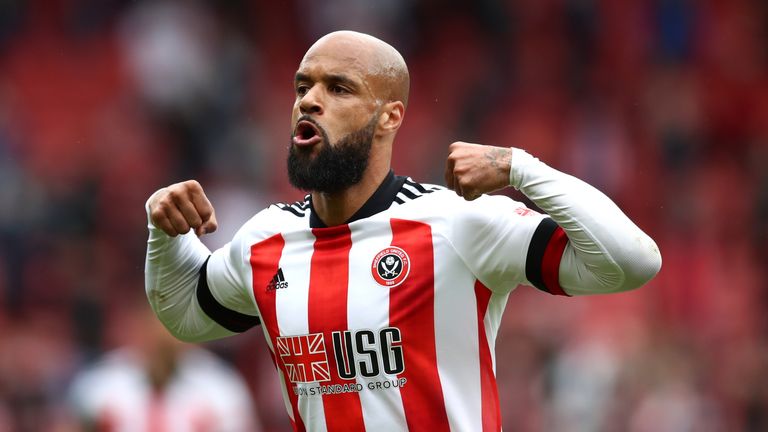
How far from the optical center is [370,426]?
4188 mm

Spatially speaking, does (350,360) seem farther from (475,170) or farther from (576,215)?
(576,215)

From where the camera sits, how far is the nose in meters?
4.34

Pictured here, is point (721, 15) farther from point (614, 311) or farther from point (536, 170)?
point (536, 170)

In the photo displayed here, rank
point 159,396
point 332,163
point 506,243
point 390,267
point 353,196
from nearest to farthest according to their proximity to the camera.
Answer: point 506,243, point 390,267, point 332,163, point 353,196, point 159,396

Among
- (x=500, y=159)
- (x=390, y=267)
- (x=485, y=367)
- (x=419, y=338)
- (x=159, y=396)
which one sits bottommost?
(x=159, y=396)

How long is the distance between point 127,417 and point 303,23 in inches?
284

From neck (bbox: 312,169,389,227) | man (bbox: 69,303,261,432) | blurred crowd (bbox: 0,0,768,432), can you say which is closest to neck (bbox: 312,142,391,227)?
neck (bbox: 312,169,389,227)

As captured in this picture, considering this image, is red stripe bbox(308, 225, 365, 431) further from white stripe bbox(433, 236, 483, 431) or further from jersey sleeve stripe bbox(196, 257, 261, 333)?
jersey sleeve stripe bbox(196, 257, 261, 333)

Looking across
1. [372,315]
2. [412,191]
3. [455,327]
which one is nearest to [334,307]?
[372,315]

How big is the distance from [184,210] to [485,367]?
1.06 meters

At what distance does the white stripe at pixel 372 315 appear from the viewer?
418 cm

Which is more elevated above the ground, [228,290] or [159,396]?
[228,290]

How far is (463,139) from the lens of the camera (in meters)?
12.9

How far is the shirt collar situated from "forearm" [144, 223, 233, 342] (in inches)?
19.7
